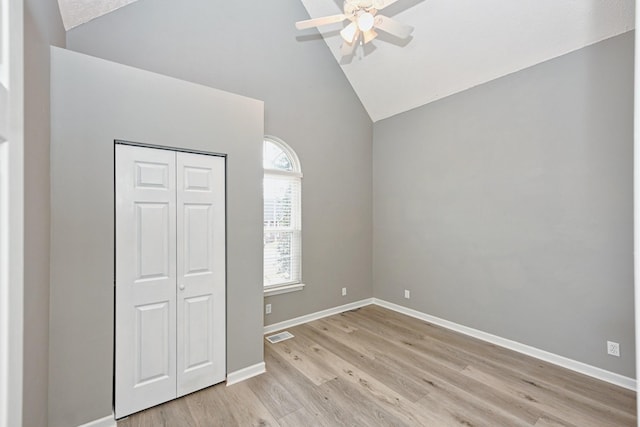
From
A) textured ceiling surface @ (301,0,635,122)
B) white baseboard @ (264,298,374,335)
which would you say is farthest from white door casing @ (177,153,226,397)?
textured ceiling surface @ (301,0,635,122)

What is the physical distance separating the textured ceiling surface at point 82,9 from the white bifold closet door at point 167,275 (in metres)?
1.22

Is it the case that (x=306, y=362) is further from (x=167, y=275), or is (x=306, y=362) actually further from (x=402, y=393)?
(x=167, y=275)

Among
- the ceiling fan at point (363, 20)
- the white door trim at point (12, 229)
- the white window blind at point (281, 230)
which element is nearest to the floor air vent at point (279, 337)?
the white window blind at point (281, 230)

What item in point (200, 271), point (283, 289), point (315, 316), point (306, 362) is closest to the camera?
point (200, 271)

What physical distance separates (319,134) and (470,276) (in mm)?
2678

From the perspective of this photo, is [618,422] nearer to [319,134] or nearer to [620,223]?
[620,223]

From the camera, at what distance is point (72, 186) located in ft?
6.08

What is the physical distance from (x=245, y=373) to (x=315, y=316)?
5.09 feet

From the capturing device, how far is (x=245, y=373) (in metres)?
2.55

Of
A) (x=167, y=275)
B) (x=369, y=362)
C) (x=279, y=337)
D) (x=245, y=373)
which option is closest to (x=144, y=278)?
(x=167, y=275)

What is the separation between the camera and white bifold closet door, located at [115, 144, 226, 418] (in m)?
2.04

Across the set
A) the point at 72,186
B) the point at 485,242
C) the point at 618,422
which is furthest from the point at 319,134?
the point at 618,422

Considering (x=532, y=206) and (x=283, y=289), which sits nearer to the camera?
(x=532, y=206)

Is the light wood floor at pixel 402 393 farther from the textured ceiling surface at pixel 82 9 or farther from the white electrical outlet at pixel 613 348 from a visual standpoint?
the textured ceiling surface at pixel 82 9
